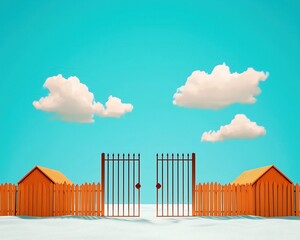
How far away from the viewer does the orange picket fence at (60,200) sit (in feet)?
72.6

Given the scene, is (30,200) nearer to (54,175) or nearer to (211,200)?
(54,175)

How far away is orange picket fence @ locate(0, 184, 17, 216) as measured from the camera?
74.1 feet

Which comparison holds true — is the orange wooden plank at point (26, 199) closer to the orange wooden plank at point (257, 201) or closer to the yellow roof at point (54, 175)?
the yellow roof at point (54, 175)

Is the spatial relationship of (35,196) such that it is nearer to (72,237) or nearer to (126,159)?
(126,159)

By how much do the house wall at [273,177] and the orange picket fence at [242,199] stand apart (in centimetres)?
19

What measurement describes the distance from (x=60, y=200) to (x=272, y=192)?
10187 millimetres

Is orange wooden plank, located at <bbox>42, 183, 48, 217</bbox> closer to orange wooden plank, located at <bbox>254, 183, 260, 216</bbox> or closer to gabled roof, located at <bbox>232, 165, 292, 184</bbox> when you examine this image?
gabled roof, located at <bbox>232, 165, 292, 184</bbox>

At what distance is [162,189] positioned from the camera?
2170 cm

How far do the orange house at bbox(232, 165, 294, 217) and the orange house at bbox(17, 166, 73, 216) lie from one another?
31.7 ft

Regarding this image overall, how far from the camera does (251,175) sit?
23.9 metres

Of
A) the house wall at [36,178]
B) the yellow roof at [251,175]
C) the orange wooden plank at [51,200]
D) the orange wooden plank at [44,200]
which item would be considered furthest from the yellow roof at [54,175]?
the yellow roof at [251,175]

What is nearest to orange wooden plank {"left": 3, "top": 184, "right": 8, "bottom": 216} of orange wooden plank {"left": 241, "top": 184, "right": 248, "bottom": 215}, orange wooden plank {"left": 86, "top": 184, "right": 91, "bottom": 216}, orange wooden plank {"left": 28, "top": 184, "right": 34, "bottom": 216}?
orange wooden plank {"left": 28, "top": 184, "right": 34, "bottom": 216}

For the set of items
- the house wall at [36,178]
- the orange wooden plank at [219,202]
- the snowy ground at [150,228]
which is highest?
the house wall at [36,178]

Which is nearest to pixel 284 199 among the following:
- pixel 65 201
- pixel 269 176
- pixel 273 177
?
pixel 273 177
